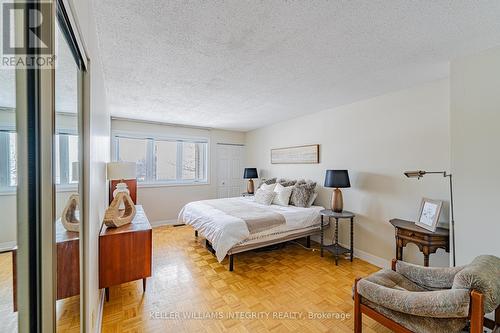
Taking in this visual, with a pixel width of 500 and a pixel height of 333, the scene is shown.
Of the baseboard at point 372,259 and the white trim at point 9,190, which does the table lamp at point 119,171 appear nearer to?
the white trim at point 9,190

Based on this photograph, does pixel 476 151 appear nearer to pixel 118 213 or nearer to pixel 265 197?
pixel 265 197

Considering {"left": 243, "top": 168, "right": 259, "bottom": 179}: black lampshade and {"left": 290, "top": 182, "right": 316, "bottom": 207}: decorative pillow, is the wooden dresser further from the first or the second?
{"left": 243, "top": 168, "right": 259, "bottom": 179}: black lampshade

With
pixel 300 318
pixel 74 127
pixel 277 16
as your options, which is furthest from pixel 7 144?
pixel 300 318

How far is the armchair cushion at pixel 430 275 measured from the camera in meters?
1.65

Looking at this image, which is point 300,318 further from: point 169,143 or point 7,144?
point 169,143

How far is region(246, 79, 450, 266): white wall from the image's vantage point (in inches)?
99.7

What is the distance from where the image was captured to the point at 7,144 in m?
0.50

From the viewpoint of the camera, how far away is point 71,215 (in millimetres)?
1019

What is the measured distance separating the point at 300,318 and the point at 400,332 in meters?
0.83

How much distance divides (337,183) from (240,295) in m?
1.97

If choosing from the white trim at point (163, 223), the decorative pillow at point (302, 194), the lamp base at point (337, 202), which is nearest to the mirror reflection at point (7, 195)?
the lamp base at point (337, 202)

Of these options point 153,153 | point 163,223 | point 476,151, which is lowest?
point 163,223

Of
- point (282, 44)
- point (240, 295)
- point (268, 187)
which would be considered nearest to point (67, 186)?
point (282, 44)

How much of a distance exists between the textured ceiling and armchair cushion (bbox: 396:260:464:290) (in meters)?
1.82
